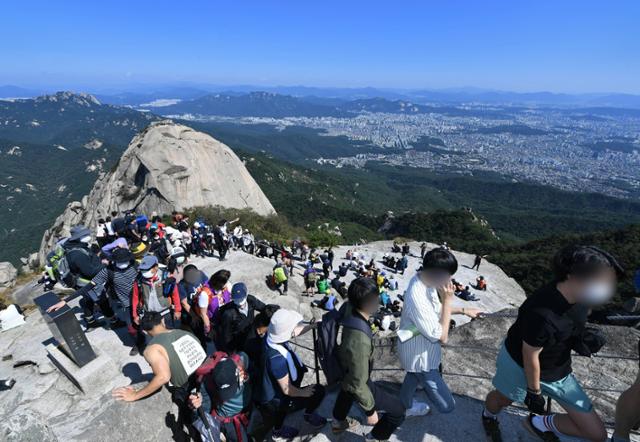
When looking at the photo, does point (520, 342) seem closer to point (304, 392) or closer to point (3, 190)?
point (304, 392)

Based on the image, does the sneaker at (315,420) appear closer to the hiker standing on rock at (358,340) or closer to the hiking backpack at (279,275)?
the hiker standing on rock at (358,340)

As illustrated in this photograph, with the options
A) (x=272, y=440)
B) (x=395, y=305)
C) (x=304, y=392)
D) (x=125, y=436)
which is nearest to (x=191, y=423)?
(x=125, y=436)

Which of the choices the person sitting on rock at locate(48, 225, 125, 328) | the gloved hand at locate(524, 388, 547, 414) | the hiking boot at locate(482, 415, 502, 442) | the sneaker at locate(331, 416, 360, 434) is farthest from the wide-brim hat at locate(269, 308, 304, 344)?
the person sitting on rock at locate(48, 225, 125, 328)

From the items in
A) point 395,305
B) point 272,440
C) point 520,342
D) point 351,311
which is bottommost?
point 395,305

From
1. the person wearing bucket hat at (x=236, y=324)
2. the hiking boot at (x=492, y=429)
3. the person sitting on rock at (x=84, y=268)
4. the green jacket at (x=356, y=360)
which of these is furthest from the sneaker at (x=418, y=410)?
the person sitting on rock at (x=84, y=268)

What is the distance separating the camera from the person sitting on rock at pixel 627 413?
110 inches

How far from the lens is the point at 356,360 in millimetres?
2861

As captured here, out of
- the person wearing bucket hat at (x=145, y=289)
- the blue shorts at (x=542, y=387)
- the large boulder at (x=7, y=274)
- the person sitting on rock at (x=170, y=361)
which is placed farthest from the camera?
the large boulder at (x=7, y=274)

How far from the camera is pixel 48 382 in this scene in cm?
456

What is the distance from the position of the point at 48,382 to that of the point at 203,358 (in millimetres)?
2593

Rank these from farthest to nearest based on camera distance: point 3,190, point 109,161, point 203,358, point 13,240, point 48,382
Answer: point 109,161 → point 3,190 → point 13,240 → point 48,382 → point 203,358

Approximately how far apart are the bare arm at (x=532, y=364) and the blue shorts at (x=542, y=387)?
0.15 meters

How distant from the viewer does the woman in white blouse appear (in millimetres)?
3096

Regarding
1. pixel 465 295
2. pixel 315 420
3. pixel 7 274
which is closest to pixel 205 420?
pixel 315 420
